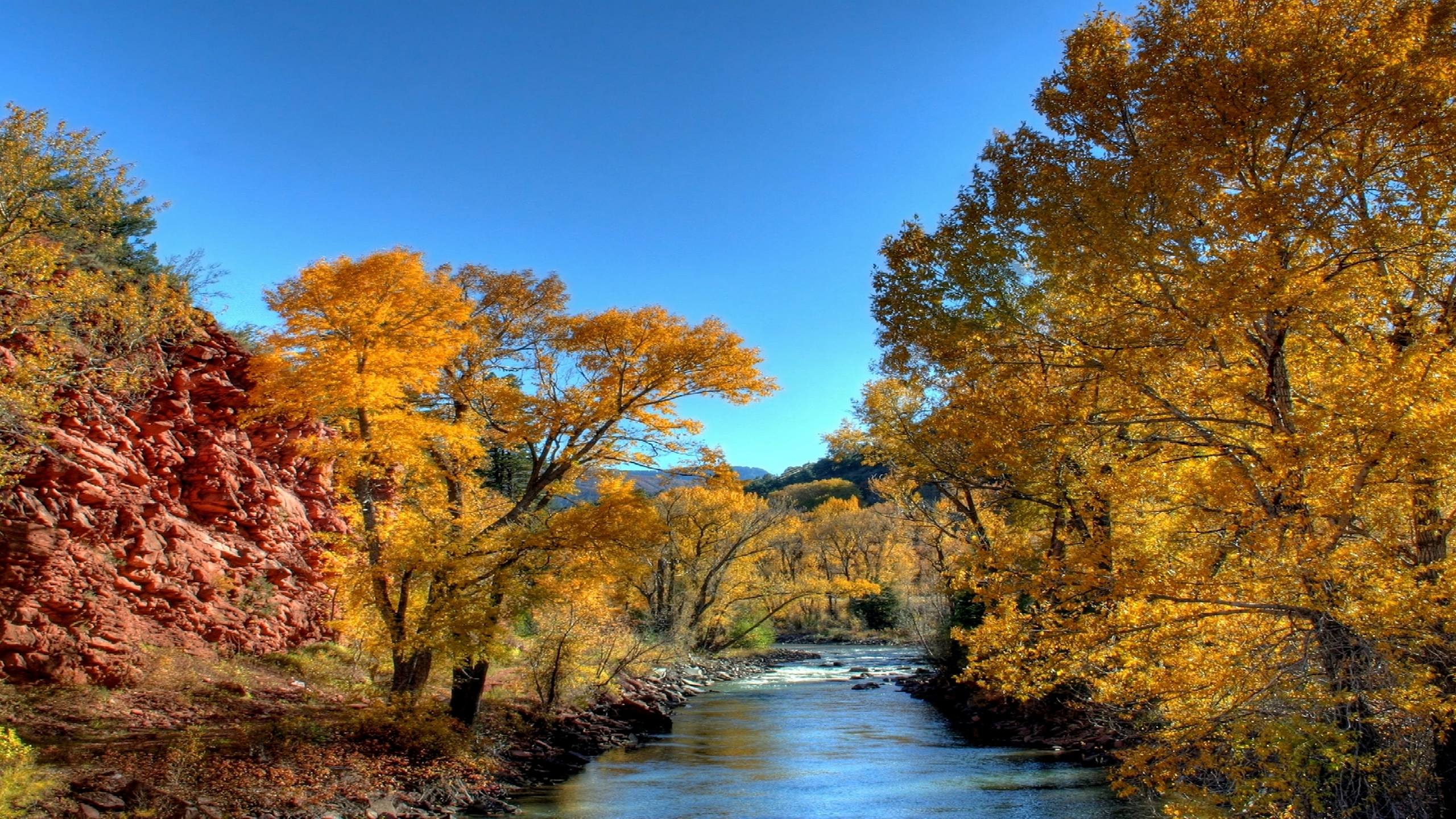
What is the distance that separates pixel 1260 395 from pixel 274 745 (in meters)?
12.9

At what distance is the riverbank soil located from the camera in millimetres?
8531

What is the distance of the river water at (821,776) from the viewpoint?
11.3 m

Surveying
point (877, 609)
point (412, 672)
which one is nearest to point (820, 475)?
point (877, 609)

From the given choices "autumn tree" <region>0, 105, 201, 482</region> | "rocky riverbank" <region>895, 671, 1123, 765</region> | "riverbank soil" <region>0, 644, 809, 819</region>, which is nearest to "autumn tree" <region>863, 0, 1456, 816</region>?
"rocky riverbank" <region>895, 671, 1123, 765</region>

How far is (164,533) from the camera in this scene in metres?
12.9

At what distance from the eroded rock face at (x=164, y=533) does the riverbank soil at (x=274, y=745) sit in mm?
617

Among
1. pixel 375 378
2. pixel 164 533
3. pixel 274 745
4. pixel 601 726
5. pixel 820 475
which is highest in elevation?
pixel 820 475

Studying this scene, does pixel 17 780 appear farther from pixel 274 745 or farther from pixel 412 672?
pixel 412 672

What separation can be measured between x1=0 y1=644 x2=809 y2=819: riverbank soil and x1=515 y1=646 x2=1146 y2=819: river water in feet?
4.39

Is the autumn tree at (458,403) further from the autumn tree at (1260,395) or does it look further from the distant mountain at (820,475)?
the distant mountain at (820,475)

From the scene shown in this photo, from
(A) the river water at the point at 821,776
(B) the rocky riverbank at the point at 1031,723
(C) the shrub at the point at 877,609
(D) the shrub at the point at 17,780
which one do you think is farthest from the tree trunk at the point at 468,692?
(C) the shrub at the point at 877,609

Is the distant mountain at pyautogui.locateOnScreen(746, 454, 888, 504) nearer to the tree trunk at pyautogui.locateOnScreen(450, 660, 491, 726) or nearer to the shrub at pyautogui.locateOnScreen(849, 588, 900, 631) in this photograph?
the shrub at pyautogui.locateOnScreen(849, 588, 900, 631)

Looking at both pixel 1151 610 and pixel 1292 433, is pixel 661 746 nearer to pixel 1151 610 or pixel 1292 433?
pixel 1151 610

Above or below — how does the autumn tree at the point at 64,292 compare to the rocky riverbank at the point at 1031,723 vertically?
above
